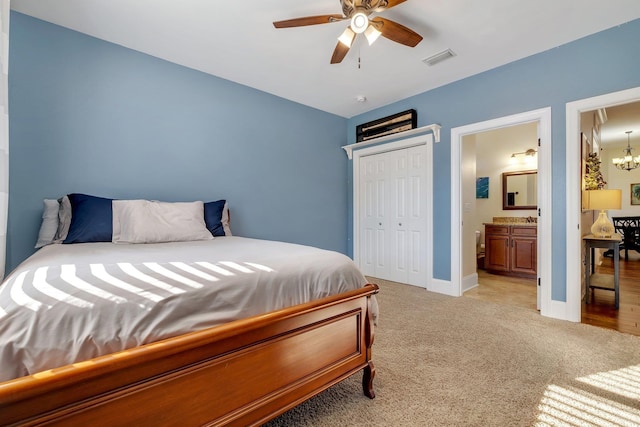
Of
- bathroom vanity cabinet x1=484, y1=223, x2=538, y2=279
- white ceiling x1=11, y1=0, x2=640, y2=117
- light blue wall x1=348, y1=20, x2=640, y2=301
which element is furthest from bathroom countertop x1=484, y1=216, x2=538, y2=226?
white ceiling x1=11, y1=0, x2=640, y2=117

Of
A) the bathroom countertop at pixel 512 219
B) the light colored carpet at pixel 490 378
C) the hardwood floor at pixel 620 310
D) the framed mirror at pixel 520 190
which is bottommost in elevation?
the light colored carpet at pixel 490 378

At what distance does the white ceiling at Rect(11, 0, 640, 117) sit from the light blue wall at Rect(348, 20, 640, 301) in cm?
12

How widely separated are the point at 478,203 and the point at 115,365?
6.48 m

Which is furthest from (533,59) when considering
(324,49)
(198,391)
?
(198,391)

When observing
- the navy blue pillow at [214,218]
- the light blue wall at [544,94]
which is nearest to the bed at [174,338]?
the navy blue pillow at [214,218]

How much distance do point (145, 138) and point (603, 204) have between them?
478 centimetres

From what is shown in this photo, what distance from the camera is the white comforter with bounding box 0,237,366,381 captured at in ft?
2.63

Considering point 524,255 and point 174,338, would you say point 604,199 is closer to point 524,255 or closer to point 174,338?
point 524,255

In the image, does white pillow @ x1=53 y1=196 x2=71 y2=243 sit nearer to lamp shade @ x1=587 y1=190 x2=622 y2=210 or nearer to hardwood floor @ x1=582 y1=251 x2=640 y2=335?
hardwood floor @ x1=582 y1=251 x2=640 y2=335

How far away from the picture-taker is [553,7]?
88.7 inches

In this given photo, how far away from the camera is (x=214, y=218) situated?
2842mm

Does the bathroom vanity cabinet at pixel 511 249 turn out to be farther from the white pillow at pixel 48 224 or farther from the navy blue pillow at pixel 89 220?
the white pillow at pixel 48 224

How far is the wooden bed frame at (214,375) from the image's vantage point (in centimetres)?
77

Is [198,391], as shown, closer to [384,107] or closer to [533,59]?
[533,59]
